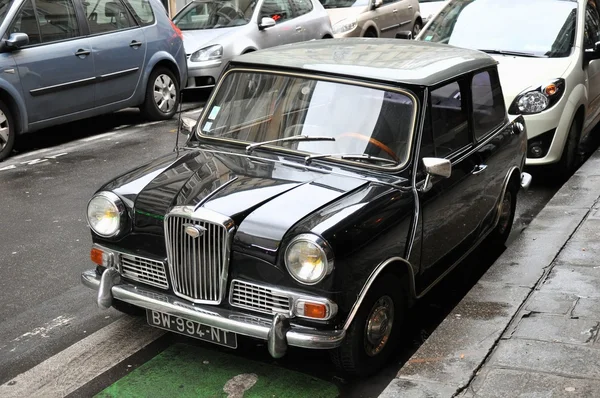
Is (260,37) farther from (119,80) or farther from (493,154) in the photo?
(493,154)

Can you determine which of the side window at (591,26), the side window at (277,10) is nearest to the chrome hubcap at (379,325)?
the side window at (591,26)

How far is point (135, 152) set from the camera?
10.1 metres

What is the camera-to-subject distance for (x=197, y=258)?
4.64 metres

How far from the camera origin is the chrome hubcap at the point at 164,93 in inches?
467

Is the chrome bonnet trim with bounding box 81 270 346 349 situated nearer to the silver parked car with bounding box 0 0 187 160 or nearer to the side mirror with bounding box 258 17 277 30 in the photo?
the silver parked car with bounding box 0 0 187 160

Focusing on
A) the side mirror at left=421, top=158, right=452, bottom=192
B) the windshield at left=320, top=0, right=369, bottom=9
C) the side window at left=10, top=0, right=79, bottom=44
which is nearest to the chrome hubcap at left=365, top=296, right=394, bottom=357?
the side mirror at left=421, top=158, right=452, bottom=192

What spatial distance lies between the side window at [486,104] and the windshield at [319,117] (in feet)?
3.18

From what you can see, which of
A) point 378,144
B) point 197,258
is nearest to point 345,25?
point 378,144

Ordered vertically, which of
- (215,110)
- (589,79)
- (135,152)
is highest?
(215,110)

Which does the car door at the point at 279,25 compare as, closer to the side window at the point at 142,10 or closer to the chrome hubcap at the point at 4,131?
the side window at the point at 142,10

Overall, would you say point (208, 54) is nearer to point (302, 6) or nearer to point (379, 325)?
point (302, 6)

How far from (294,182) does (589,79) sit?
17.4 ft

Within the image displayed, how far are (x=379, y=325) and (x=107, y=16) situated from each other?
7322 millimetres

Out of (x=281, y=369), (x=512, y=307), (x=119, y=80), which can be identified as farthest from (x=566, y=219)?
(x=119, y=80)
